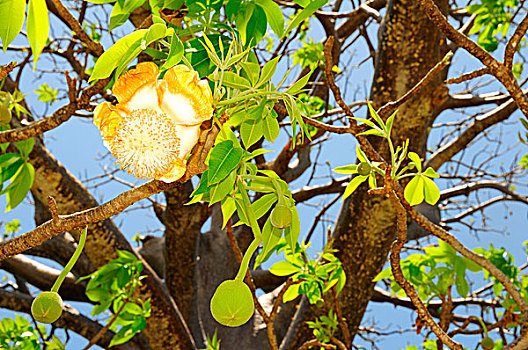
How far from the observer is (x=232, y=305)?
41cm

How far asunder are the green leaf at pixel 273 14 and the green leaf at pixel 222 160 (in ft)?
0.50

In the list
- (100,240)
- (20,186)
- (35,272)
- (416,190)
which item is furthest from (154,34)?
(35,272)

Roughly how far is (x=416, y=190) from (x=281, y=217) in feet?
0.93

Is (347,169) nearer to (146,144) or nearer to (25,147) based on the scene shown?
(146,144)

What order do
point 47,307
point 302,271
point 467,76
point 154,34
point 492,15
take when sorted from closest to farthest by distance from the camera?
point 154,34 → point 47,307 → point 467,76 → point 302,271 → point 492,15

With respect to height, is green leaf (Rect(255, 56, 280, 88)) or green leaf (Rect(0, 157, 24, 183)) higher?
green leaf (Rect(0, 157, 24, 183))

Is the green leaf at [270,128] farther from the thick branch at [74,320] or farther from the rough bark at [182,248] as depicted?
the thick branch at [74,320]

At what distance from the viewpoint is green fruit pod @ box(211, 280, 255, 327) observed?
0.41 metres

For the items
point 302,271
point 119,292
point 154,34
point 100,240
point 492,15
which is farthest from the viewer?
point 492,15

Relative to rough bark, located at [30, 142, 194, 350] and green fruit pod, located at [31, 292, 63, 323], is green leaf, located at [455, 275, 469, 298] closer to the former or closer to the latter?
green fruit pod, located at [31, 292, 63, 323]

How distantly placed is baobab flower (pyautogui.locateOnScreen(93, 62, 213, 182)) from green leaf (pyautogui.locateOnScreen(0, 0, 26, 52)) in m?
0.08

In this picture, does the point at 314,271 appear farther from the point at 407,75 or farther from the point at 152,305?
the point at 152,305

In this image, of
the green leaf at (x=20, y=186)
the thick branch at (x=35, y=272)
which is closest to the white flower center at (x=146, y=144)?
the green leaf at (x=20, y=186)

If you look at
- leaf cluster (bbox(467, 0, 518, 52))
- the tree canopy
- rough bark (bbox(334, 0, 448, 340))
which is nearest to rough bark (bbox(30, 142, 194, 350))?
the tree canopy
